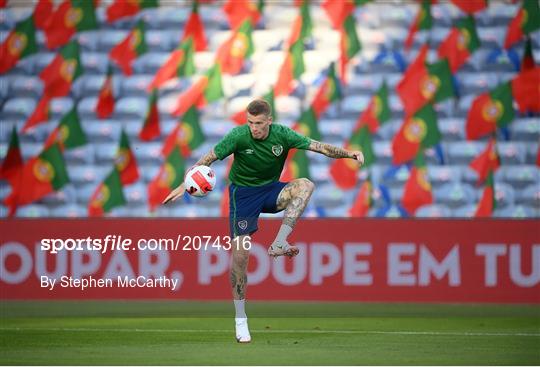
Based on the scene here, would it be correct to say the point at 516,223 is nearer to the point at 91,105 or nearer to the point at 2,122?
the point at 91,105

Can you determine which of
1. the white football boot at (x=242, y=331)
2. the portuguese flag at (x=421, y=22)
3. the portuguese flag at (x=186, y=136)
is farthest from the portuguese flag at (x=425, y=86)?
the white football boot at (x=242, y=331)

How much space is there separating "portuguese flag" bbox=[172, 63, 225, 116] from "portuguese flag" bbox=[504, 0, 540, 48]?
4.02 m

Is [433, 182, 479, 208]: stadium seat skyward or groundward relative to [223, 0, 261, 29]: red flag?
groundward

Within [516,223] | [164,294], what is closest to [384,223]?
[516,223]

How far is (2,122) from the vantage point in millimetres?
17047

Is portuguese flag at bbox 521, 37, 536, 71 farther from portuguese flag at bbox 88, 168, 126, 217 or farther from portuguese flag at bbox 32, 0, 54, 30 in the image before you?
portuguese flag at bbox 32, 0, 54, 30

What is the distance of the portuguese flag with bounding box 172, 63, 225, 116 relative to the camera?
1691cm

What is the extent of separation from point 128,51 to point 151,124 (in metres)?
→ 1.16

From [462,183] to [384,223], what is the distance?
2.42 m

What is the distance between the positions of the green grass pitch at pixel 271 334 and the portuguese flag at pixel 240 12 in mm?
4595

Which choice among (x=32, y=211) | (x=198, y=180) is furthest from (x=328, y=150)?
(x=32, y=211)

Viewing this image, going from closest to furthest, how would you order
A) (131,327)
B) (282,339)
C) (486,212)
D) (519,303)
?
(282,339) → (131,327) → (519,303) → (486,212)

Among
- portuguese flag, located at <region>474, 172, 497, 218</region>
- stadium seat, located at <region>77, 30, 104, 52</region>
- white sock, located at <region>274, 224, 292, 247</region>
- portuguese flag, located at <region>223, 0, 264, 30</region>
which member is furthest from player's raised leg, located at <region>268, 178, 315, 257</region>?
stadium seat, located at <region>77, 30, 104, 52</region>

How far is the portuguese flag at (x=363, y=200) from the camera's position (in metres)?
16.3
